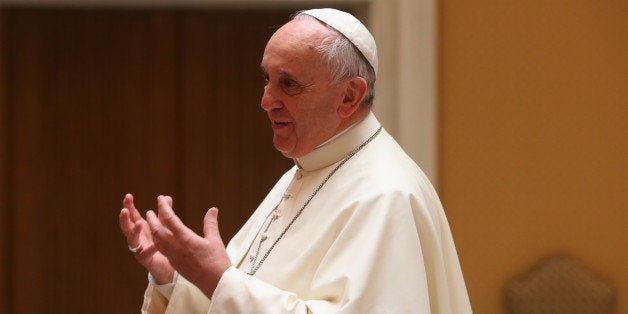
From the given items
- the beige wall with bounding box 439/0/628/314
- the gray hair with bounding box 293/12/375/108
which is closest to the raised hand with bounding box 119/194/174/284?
Result: the gray hair with bounding box 293/12/375/108

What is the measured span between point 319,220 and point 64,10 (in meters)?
2.92

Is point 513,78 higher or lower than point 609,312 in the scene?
higher

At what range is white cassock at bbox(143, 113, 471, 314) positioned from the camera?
242cm

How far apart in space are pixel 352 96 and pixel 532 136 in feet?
6.98

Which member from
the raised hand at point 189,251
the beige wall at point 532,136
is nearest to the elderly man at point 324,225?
the raised hand at point 189,251

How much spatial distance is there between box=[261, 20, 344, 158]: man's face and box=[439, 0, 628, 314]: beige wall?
2010 millimetres

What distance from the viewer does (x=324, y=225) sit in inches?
103

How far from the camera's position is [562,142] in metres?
4.62

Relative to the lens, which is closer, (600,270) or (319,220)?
(319,220)

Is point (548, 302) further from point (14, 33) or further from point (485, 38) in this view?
point (14, 33)

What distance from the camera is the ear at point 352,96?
2.67 meters

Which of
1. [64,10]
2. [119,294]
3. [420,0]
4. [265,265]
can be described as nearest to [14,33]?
[64,10]

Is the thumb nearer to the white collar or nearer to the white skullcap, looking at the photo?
the white collar

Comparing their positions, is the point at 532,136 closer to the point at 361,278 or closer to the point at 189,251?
the point at 361,278
